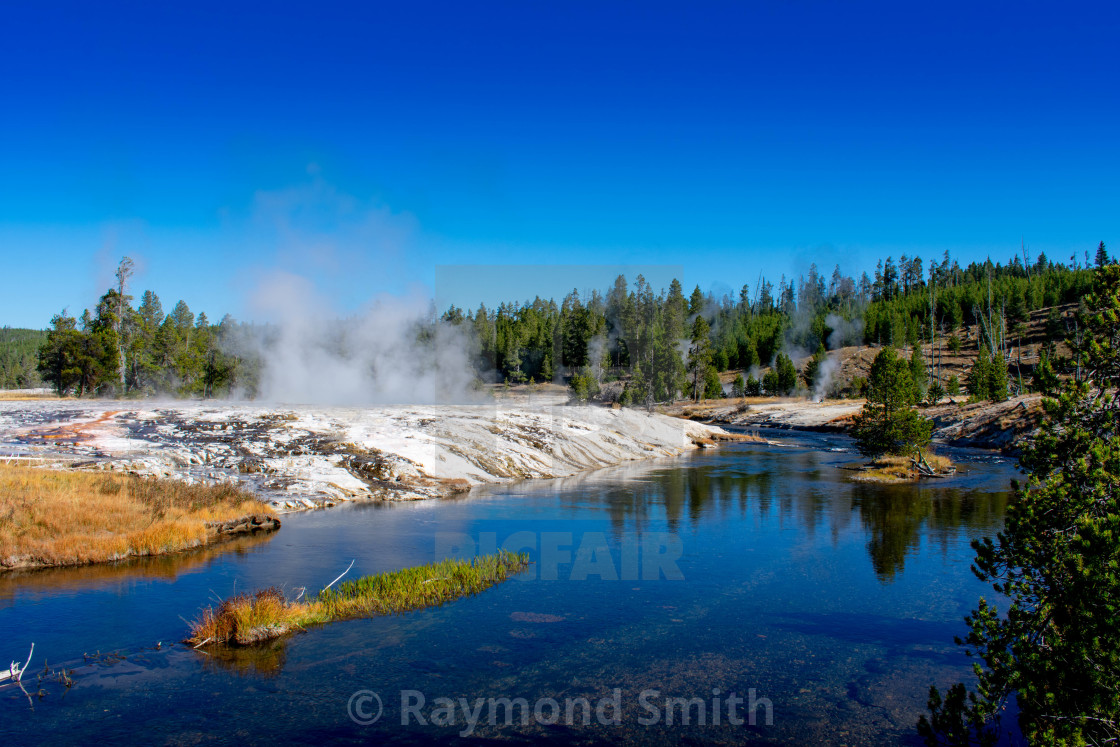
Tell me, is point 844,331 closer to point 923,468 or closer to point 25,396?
point 923,468

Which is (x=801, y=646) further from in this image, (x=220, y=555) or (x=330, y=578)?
(x=220, y=555)

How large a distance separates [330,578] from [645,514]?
13545 millimetres

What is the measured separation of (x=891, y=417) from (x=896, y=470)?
121 inches

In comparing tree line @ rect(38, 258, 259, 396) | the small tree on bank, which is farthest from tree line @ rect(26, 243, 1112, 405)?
the small tree on bank

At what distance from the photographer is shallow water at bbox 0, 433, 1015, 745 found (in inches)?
Answer: 390

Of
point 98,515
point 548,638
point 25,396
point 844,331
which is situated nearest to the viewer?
point 548,638

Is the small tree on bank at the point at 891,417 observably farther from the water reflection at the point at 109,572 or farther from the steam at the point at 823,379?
the steam at the point at 823,379

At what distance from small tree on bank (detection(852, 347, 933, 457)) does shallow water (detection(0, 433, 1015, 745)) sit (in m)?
14.8

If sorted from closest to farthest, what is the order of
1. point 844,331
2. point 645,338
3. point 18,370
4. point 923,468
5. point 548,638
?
1. point 548,638
2. point 923,468
3. point 645,338
4. point 844,331
5. point 18,370

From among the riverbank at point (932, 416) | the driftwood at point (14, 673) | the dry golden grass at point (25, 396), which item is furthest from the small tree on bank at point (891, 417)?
the dry golden grass at point (25, 396)

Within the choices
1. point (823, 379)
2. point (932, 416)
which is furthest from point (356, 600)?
point (823, 379)

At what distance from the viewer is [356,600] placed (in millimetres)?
14805

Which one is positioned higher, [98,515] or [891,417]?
[891,417]

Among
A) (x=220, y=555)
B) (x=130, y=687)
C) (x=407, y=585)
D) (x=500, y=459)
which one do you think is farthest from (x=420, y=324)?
(x=130, y=687)
